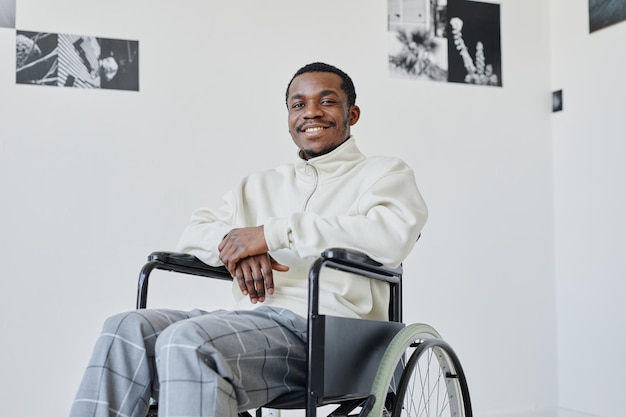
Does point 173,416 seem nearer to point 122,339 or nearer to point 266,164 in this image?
point 122,339

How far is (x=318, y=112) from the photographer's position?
6.18 feet

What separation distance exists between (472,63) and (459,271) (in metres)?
0.88

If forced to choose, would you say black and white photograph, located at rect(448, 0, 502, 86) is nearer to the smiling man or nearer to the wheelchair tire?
the smiling man

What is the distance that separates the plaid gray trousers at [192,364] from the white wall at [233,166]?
1304mm

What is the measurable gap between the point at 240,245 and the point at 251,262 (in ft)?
0.14

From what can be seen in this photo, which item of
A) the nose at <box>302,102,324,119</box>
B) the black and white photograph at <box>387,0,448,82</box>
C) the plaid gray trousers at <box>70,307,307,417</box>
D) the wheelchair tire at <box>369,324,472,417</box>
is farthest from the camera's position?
the black and white photograph at <box>387,0,448,82</box>

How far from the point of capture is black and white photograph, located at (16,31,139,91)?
278 centimetres

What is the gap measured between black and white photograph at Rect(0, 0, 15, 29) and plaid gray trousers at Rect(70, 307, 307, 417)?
1.59 metres

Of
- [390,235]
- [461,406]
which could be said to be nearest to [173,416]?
[390,235]

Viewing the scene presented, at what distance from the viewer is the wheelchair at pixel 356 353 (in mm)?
1449

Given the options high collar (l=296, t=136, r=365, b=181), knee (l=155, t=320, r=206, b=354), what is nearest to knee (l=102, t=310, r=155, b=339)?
knee (l=155, t=320, r=206, b=354)

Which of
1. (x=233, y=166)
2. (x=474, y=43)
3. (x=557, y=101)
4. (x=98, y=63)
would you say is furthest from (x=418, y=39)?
(x=98, y=63)

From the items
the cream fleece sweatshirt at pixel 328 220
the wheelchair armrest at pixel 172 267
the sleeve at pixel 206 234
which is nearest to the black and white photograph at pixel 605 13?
the cream fleece sweatshirt at pixel 328 220

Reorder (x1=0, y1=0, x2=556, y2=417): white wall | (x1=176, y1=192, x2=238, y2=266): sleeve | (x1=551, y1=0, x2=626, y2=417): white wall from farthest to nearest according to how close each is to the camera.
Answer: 1. (x1=551, y1=0, x2=626, y2=417): white wall
2. (x1=0, y1=0, x2=556, y2=417): white wall
3. (x1=176, y1=192, x2=238, y2=266): sleeve
